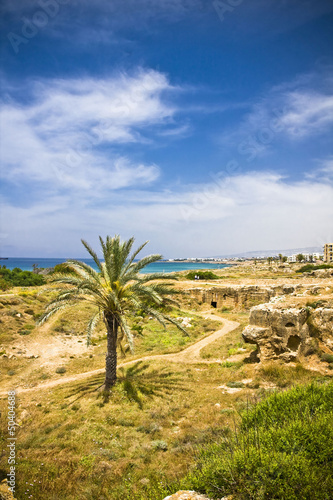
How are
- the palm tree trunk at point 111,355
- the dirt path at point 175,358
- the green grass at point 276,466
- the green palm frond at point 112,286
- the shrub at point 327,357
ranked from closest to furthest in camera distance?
the green grass at point 276,466 < the shrub at point 327,357 < the green palm frond at point 112,286 < the palm tree trunk at point 111,355 < the dirt path at point 175,358

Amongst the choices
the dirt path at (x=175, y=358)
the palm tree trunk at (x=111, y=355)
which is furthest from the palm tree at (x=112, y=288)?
the dirt path at (x=175, y=358)

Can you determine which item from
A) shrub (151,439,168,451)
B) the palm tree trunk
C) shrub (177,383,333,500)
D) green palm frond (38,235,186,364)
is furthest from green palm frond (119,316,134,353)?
shrub (177,383,333,500)

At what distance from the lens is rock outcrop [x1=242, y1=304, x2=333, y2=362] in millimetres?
11812

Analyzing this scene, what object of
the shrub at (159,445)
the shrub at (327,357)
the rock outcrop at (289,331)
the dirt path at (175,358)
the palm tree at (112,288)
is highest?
the palm tree at (112,288)

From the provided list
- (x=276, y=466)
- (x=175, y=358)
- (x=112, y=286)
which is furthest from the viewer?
(x=175, y=358)

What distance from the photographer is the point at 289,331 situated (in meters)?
12.1

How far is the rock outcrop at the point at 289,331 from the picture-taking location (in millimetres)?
11812

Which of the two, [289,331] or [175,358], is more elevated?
[289,331]

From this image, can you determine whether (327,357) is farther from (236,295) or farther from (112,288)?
(236,295)

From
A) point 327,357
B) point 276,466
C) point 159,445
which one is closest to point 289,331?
point 327,357

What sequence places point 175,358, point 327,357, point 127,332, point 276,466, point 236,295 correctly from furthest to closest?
point 236,295 < point 175,358 < point 327,357 < point 127,332 < point 276,466

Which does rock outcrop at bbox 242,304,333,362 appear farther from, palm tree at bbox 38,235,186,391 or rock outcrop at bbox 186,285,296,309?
rock outcrop at bbox 186,285,296,309

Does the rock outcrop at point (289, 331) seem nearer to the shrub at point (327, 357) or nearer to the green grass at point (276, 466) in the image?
the shrub at point (327, 357)

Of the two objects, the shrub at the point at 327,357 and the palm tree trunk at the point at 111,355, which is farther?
the palm tree trunk at the point at 111,355
